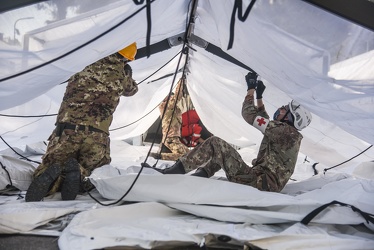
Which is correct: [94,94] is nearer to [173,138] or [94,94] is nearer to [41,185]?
[41,185]

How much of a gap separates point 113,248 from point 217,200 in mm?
565

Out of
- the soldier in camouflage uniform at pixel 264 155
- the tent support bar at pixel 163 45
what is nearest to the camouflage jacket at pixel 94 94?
the tent support bar at pixel 163 45

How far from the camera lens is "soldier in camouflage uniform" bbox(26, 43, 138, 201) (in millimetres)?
1956

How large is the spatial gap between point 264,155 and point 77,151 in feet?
4.19

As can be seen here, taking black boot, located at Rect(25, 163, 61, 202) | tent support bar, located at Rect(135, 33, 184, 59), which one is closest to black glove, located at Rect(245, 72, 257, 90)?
tent support bar, located at Rect(135, 33, 184, 59)

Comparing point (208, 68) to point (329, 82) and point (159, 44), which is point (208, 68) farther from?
point (329, 82)

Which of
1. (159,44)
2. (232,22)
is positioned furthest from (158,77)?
(232,22)

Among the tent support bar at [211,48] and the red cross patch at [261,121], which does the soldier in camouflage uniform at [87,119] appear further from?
the red cross patch at [261,121]

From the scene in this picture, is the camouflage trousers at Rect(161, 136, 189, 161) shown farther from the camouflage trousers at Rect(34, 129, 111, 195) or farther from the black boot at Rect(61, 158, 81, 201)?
the black boot at Rect(61, 158, 81, 201)

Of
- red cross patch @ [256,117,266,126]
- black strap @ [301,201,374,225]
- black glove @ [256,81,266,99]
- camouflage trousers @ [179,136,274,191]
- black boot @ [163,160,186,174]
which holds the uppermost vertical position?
black glove @ [256,81,266,99]

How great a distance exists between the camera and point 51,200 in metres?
1.80

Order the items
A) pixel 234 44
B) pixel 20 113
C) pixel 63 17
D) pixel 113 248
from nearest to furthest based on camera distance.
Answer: pixel 113 248 → pixel 63 17 → pixel 234 44 → pixel 20 113

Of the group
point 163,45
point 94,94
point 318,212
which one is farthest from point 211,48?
point 318,212

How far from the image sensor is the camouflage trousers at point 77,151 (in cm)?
195
